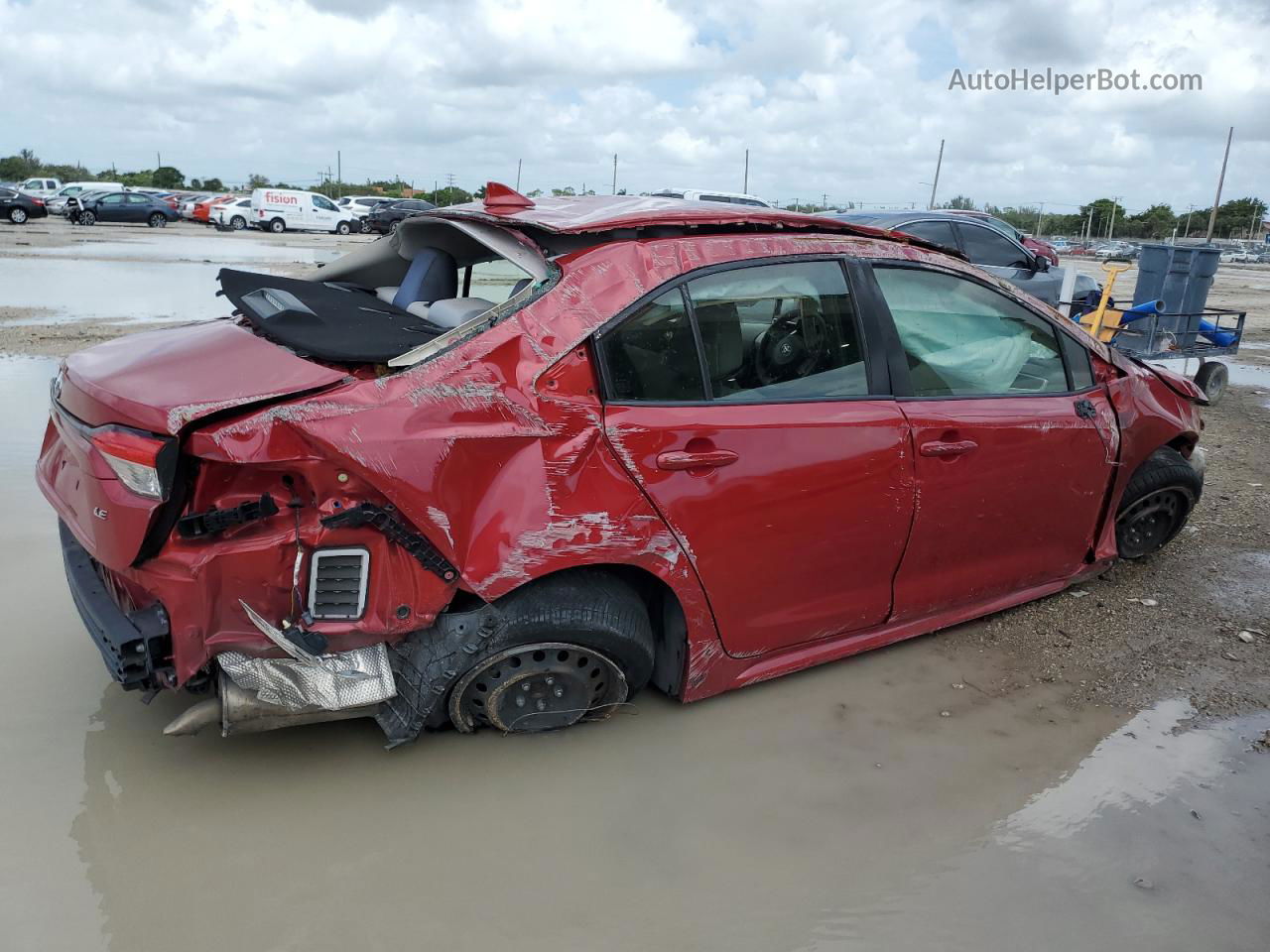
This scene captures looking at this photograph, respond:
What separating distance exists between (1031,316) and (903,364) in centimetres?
81

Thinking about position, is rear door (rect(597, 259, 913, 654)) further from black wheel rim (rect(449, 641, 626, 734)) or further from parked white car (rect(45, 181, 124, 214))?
parked white car (rect(45, 181, 124, 214))

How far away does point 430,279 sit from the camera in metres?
3.90

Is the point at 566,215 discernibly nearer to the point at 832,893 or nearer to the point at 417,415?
the point at 417,415

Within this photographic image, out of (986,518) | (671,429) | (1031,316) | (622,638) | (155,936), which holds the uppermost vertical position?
(1031,316)

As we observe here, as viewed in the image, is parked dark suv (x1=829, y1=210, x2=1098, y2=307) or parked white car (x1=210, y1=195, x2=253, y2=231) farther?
parked white car (x1=210, y1=195, x2=253, y2=231)

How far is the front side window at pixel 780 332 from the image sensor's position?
300 cm

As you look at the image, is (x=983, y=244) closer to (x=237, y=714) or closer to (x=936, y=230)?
(x=936, y=230)

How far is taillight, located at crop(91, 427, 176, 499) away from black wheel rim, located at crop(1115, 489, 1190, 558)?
12.8 feet

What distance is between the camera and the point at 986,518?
3.54 metres

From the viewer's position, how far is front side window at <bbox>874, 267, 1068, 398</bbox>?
3363 mm

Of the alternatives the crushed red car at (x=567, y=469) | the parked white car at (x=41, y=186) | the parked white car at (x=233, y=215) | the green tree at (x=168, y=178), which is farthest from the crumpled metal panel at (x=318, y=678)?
the green tree at (x=168, y=178)

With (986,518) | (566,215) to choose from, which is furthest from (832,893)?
(566,215)

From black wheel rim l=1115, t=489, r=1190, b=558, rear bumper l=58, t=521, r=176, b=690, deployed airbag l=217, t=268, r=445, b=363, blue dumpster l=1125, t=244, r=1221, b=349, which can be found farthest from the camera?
blue dumpster l=1125, t=244, r=1221, b=349

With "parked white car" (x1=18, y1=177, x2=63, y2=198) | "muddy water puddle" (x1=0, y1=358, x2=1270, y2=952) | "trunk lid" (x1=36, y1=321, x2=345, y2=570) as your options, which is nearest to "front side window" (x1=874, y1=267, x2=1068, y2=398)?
"muddy water puddle" (x1=0, y1=358, x2=1270, y2=952)
